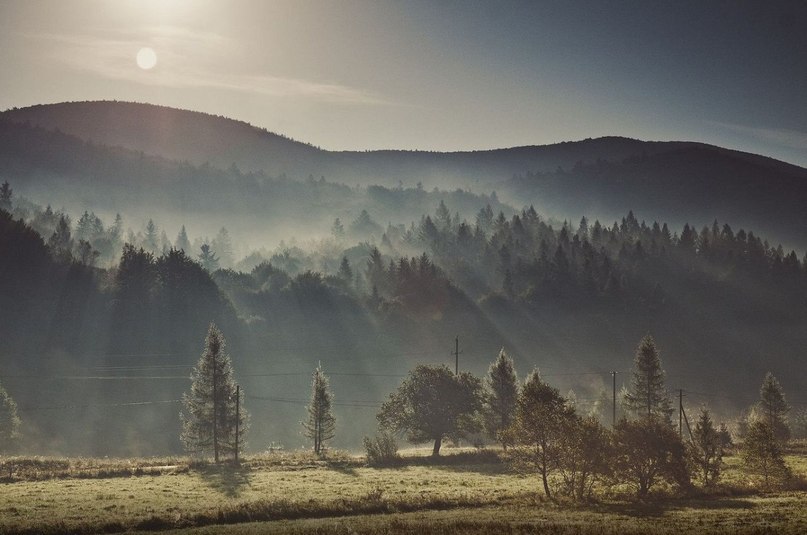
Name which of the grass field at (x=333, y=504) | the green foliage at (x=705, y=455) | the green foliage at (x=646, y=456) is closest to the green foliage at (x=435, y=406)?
the grass field at (x=333, y=504)

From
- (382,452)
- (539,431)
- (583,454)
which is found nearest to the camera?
(583,454)

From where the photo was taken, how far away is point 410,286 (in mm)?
197625

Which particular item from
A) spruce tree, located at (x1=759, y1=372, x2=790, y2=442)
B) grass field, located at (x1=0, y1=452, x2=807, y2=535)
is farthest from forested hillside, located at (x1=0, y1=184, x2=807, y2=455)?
grass field, located at (x1=0, y1=452, x2=807, y2=535)

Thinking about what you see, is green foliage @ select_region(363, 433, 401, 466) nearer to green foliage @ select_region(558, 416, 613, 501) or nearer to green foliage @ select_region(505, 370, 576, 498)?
green foliage @ select_region(505, 370, 576, 498)

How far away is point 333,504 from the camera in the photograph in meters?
52.0

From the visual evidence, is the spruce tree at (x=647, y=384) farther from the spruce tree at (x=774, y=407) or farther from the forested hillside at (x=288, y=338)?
the forested hillside at (x=288, y=338)

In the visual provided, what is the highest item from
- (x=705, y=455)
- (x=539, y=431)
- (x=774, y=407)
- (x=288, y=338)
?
(x=288, y=338)

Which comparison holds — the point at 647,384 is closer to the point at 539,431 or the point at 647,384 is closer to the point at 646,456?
the point at 646,456

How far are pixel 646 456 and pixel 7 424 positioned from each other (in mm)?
80030

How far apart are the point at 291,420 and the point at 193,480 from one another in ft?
236

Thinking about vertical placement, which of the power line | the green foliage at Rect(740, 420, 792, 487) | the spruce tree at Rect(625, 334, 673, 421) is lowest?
the green foliage at Rect(740, 420, 792, 487)

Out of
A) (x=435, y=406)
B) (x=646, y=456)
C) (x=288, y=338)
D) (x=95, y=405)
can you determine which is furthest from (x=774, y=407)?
(x=288, y=338)

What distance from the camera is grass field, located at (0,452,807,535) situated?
43.8m

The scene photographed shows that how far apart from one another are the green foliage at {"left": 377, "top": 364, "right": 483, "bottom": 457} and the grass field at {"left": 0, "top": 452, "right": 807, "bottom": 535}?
18.1 meters
